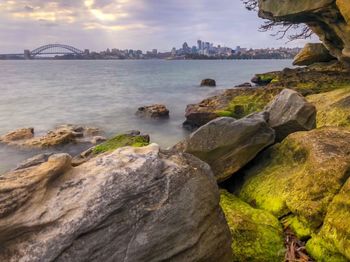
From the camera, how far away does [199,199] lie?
6.75m

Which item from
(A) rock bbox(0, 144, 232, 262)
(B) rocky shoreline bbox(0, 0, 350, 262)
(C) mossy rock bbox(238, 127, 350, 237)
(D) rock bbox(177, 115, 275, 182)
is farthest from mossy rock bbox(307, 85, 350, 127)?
(A) rock bbox(0, 144, 232, 262)

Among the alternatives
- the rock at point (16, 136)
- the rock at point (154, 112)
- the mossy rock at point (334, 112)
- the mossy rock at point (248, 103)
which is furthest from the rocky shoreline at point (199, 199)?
the rock at point (154, 112)

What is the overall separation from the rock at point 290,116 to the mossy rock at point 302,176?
A: 4.69 feet

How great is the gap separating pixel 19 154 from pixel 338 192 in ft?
62.8

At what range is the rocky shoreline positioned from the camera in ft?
19.1

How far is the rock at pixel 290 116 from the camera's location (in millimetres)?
13117

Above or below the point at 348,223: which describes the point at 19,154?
below

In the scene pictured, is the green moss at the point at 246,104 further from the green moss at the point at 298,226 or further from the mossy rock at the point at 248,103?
the green moss at the point at 298,226

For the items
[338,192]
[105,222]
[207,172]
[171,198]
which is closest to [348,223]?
[338,192]

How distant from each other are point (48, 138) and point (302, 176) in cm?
1927

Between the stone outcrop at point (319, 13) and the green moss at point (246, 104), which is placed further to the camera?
the green moss at point (246, 104)

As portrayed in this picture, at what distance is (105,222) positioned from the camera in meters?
5.98

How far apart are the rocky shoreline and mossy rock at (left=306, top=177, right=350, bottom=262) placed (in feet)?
0.07

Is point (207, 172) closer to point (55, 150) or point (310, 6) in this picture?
point (310, 6)
